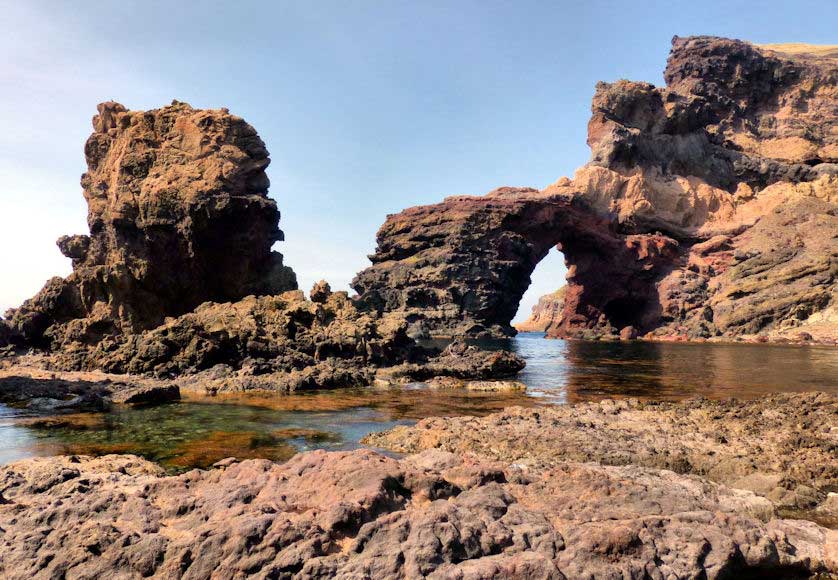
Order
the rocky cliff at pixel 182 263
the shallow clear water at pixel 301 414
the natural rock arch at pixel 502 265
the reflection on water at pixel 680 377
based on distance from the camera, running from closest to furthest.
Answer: the shallow clear water at pixel 301 414 < the reflection on water at pixel 680 377 < the rocky cliff at pixel 182 263 < the natural rock arch at pixel 502 265

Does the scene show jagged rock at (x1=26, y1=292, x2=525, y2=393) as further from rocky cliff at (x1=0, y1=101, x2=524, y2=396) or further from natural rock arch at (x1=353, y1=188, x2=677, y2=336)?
natural rock arch at (x1=353, y1=188, x2=677, y2=336)

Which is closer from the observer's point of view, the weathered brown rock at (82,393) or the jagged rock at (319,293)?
the weathered brown rock at (82,393)

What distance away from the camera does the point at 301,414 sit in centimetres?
2294

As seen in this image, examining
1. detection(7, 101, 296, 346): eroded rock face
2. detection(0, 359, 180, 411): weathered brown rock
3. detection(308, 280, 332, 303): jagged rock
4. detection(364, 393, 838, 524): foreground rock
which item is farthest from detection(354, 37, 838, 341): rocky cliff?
detection(364, 393, 838, 524): foreground rock

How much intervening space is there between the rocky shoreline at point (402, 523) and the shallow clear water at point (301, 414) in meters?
5.88

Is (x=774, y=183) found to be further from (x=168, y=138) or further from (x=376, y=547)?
(x=376, y=547)

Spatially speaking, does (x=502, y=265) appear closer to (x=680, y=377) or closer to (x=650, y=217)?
(x=650, y=217)

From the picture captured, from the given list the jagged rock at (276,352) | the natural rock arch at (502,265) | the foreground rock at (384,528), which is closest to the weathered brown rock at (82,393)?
the jagged rock at (276,352)

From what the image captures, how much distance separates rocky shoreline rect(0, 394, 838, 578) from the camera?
6.24 metres

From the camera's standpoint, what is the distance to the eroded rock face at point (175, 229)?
5416cm

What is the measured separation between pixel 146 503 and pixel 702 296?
10220 cm

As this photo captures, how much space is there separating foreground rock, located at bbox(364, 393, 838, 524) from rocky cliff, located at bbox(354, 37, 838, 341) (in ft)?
259

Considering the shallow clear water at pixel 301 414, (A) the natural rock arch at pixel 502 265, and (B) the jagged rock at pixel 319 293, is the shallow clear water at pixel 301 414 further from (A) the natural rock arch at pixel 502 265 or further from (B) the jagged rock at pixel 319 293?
(A) the natural rock arch at pixel 502 265

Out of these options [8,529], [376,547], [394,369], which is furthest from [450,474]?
[394,369]
